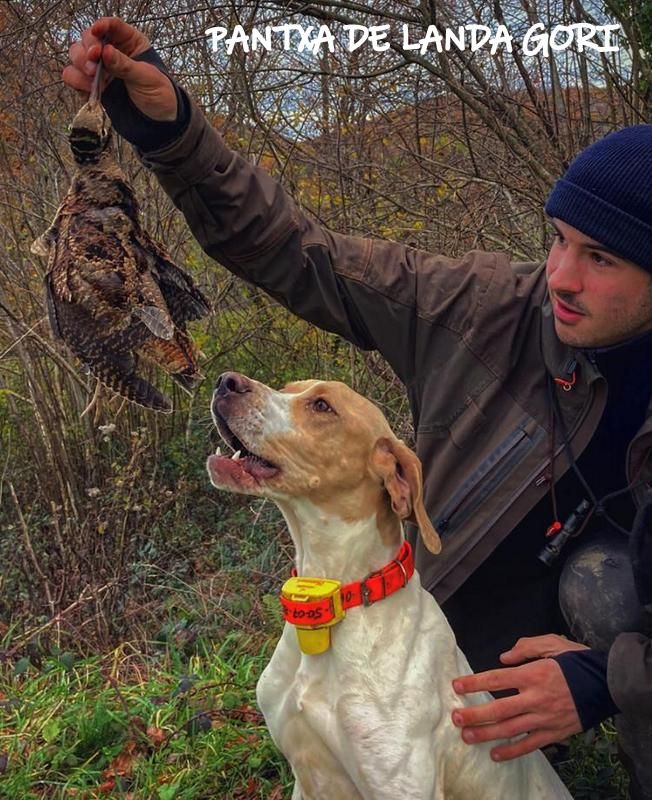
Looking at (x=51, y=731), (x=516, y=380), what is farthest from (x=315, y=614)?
(x=51, y=731)

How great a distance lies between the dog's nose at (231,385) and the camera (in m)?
2.53

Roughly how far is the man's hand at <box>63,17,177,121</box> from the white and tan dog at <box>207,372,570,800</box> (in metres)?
0.79

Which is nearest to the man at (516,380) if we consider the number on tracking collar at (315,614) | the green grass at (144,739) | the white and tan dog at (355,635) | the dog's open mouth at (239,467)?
the white and tan dog at (355,635)

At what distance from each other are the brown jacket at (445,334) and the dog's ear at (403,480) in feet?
1.73

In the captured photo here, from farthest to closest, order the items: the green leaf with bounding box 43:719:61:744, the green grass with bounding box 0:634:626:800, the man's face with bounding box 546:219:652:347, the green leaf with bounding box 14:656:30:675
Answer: the green leaf with bounding box 14:656:30:675, the green leaf with bounding box 43:719:61:744, the green grass with bounding box 0:634:626:800, the man's face with bounding box 546:219:652:347

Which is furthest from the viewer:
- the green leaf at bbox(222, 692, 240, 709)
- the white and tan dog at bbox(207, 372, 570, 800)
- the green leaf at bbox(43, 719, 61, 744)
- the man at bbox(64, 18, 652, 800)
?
the green leaf at bbox(222, 692, 240, 709)

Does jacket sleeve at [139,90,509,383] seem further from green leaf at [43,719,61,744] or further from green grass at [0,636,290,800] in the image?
green leaf at [43,719,61,744]

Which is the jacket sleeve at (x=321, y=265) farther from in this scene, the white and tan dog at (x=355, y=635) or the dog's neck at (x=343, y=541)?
the dog's neck at (x=343, y=541)

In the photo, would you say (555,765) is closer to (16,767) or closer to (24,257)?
(16,767)

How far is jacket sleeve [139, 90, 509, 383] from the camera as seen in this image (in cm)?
288

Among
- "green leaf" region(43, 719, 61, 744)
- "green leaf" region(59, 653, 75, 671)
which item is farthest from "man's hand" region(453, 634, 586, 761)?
"green leaf" region(59, 653, 75, 671)

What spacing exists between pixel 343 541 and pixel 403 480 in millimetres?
243

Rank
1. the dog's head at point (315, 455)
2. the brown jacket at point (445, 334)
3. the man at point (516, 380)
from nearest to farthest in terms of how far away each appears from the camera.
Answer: the dog's head at point (315, 455) → the man at point (516, 380) → the brown jacket at point (445, 334)

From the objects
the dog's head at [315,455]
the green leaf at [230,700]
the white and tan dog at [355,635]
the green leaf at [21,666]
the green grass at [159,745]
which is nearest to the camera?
the white and tan dog at [355,635]
